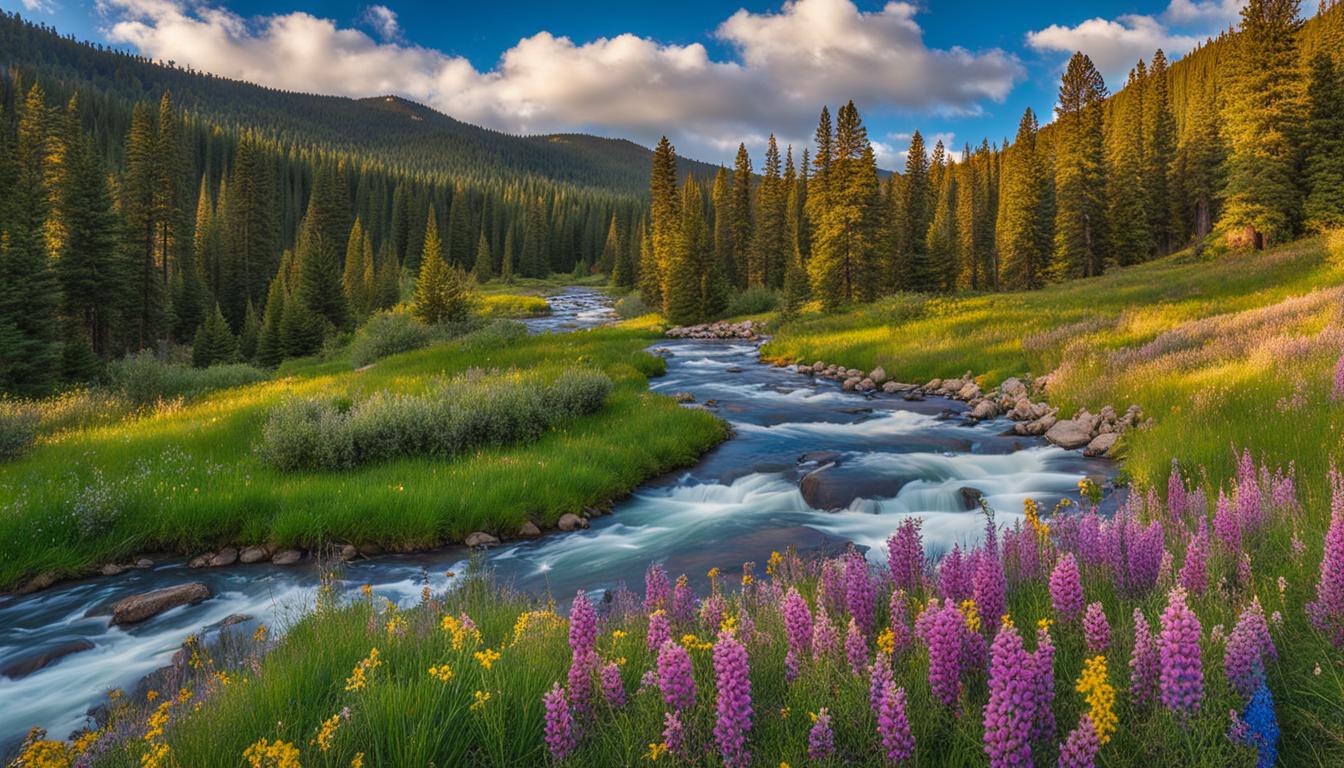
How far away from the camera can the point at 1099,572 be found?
4520mm

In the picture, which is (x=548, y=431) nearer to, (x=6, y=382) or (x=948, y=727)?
(x=948, y=727)

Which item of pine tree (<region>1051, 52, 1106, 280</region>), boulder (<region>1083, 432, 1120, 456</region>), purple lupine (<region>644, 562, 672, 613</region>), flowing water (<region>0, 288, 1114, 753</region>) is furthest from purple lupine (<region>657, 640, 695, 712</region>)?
pine tree (<region>1051, 52, 1106, 280</region>)

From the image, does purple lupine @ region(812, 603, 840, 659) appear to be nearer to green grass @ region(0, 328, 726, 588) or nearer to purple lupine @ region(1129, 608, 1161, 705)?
purple lupine @ region(1129, 608, 1161, 705)

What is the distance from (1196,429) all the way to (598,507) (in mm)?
9799

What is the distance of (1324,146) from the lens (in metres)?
42.7

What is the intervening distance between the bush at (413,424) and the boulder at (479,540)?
326 cm

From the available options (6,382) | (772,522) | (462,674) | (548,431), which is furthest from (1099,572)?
(6,382)

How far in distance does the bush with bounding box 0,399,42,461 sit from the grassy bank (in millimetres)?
20123

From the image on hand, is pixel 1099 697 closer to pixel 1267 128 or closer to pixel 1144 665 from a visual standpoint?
pixel 1144 665

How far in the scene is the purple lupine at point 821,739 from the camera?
8.55ft

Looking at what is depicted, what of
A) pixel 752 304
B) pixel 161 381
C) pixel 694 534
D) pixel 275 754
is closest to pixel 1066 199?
pixel 752 304

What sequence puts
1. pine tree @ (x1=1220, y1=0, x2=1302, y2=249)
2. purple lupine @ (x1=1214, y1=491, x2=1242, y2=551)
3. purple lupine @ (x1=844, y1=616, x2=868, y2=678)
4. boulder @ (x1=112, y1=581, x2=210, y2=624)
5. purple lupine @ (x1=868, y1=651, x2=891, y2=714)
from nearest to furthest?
purple lupine @ (x1=868, y1=651, x2=891, y2=714) → purple lupine @ (x1=844, y1=616, x2=868, y2=678) → purple lupine @ (x1=1214, y1=491, x2=1242, y2=551) → boulder @ (x1=112, y1=581, x2=210, y2=624) → pine tree @ (x1=1220, y1=0, x2=1302, y2=249)

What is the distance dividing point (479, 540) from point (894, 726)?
871cm

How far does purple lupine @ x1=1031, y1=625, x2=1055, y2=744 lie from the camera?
244 cm
